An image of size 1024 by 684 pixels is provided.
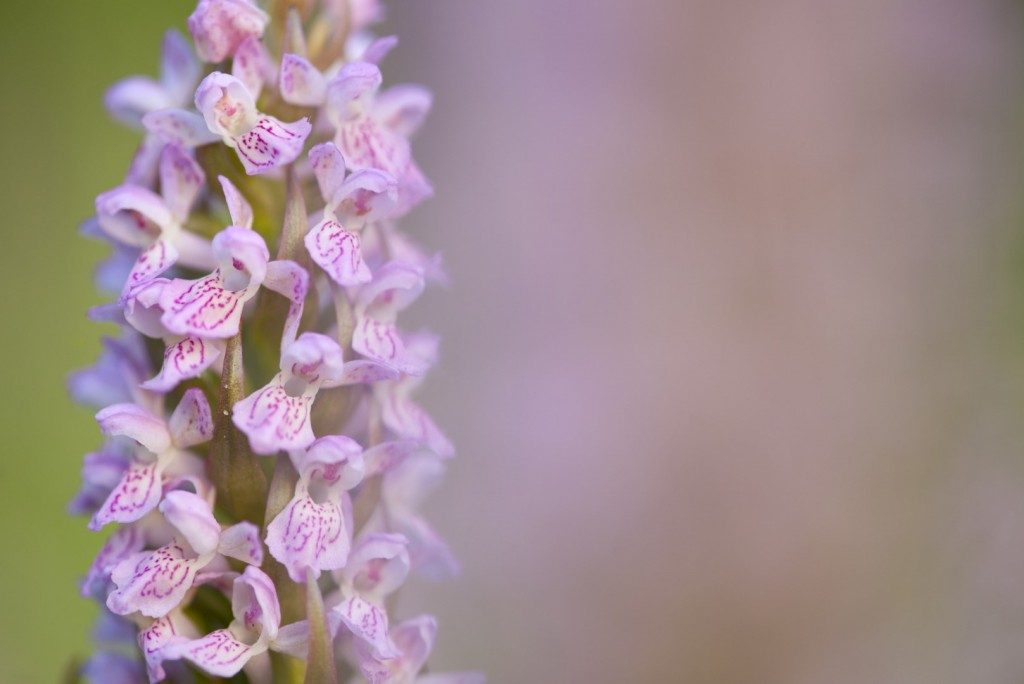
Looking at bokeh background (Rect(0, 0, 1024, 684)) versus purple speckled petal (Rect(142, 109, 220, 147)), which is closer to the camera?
purple speckled petal (Rect(142, 109, 220, 147))

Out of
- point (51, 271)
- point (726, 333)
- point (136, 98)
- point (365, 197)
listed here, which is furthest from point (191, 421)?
point (726, 333)

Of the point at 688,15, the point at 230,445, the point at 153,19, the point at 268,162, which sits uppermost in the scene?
the point at 688,15

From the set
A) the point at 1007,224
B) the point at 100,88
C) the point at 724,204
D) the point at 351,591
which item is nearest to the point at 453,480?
the point at 724,204

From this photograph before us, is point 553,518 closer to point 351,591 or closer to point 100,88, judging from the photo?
point 100,88

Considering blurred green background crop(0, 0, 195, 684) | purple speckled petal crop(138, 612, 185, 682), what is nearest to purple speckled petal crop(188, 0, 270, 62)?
purple speckled petal crop(138, 612, 185, 682)

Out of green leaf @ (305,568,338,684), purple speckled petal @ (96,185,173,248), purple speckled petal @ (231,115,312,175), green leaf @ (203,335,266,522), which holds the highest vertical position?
purple speckled petal @ (231,115,312,175)

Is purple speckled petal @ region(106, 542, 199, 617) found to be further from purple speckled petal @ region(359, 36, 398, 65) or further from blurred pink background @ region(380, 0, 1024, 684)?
blurred pink background @ region(380, 0, 1024, 684)

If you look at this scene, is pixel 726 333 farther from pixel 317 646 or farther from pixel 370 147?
pixel 317 646
